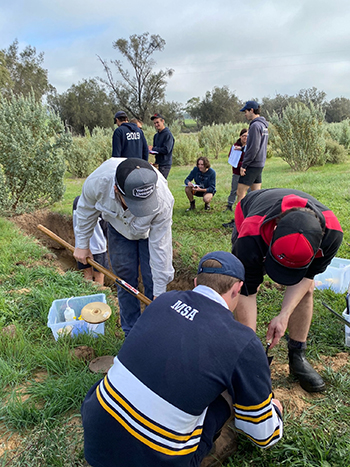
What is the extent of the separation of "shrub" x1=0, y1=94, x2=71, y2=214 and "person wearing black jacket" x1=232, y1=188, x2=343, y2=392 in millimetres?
5231

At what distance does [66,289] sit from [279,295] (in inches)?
98.0

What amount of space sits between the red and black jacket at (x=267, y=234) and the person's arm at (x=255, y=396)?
2.20ft

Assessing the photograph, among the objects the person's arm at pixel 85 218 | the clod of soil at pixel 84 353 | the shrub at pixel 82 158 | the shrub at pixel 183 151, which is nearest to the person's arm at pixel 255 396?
the clod of soil at pixel 84 353

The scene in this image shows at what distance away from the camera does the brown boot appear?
1772 mm

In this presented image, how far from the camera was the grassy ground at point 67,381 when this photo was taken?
178 centimetres

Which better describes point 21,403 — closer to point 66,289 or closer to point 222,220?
point 66,289

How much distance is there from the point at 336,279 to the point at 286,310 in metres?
1.92

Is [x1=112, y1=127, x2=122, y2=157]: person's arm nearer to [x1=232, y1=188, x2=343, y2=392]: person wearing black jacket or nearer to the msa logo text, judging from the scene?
the msa logo text

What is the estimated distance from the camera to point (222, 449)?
183 cm

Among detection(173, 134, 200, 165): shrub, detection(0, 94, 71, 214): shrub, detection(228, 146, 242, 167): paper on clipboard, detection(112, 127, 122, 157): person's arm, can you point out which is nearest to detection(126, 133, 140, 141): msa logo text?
detection(112, 127, 122, 157): person's arm

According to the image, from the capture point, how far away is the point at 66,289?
3.65m

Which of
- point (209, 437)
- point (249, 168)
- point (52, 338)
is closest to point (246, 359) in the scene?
point (209, 437)

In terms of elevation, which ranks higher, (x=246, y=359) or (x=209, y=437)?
(x=246, y=359)

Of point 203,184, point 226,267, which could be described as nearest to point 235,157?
point 203,184
